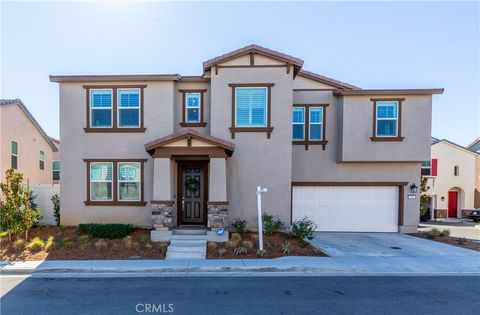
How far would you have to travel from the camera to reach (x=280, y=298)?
547 centimetres

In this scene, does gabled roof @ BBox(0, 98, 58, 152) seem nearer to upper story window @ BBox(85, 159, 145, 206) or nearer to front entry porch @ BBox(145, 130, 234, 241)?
upper story window @ BBox(85, 159, 145, 206)

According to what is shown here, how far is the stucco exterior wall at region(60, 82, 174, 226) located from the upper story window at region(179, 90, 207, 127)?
586 mm

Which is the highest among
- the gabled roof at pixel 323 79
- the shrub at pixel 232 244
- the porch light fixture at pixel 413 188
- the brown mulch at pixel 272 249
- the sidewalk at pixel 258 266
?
the gabled roof at pixel 323 79

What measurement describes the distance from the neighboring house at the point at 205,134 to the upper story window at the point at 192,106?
4 cm

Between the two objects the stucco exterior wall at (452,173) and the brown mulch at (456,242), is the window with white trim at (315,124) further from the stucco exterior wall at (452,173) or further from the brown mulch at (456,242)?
the stucco exterior wall at (452,173)

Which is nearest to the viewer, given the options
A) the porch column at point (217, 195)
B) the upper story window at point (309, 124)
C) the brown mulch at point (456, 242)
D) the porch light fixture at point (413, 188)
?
the porch column at point (217, 195)

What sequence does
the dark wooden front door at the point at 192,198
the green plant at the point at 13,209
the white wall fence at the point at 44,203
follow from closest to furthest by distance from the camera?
1. the green plant at the point at 13,209
2. the dark wooden front door at the point at 192,198
3. the white wall fence at the point at 44,203

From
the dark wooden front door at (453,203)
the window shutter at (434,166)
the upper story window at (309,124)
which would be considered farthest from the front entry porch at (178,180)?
the dark wooden front door at (453,203)

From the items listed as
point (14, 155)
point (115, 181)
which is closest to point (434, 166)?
point (115, 181)

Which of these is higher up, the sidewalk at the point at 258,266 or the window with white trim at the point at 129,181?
the window with white trim at the point at 129,181

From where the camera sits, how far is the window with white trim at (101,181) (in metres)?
11.1

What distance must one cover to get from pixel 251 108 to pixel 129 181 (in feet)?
20.2

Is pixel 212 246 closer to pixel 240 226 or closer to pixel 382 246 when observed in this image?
pixel 240 226

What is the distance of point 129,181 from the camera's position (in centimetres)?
1108
